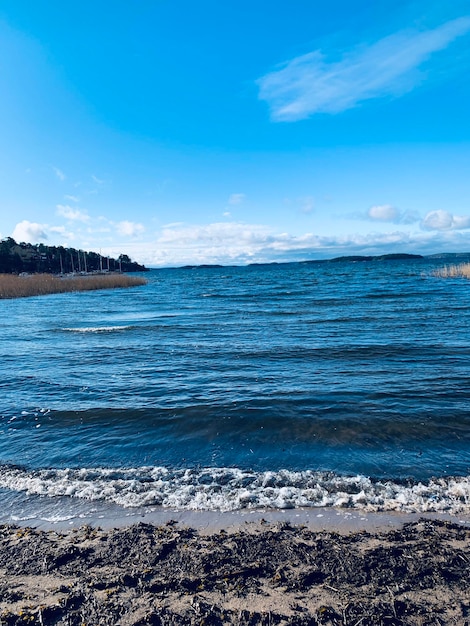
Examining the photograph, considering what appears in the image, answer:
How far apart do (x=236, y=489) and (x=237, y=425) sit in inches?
104

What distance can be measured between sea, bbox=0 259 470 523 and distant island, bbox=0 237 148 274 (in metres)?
95.9

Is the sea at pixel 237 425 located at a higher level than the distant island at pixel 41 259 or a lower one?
lower

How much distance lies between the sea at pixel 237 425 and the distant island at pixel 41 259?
95.9 m

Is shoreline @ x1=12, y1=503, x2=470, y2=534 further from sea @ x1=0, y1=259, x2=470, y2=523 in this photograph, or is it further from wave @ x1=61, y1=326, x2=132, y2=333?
wave @ x1=61, y1=326, x2=132, y2=333

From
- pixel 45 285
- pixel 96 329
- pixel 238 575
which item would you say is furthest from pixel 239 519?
pixel 45 285

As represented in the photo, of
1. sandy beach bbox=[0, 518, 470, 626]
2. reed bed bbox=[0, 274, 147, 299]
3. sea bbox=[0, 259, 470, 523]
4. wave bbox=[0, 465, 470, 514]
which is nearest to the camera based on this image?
sandy beach bbox=[0, 518, 470, 626]

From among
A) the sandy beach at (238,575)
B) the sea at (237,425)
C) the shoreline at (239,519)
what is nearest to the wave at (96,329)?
the sea at (237,425)

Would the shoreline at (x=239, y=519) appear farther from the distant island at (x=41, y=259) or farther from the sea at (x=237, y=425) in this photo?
the distant island at (x=41, y=259)

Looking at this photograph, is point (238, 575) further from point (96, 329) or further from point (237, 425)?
point (96, 329)

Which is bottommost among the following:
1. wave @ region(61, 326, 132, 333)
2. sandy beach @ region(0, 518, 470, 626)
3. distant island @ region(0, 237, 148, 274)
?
sandy beach @ region(0, 518, 470, 626)

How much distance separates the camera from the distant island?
10150 centimetres

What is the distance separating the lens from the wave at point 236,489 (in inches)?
217

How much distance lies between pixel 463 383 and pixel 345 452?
5.67m

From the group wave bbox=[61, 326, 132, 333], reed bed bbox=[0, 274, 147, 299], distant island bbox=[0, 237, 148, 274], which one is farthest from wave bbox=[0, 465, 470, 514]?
distant island bbox=[0, 237, 148, 274]
